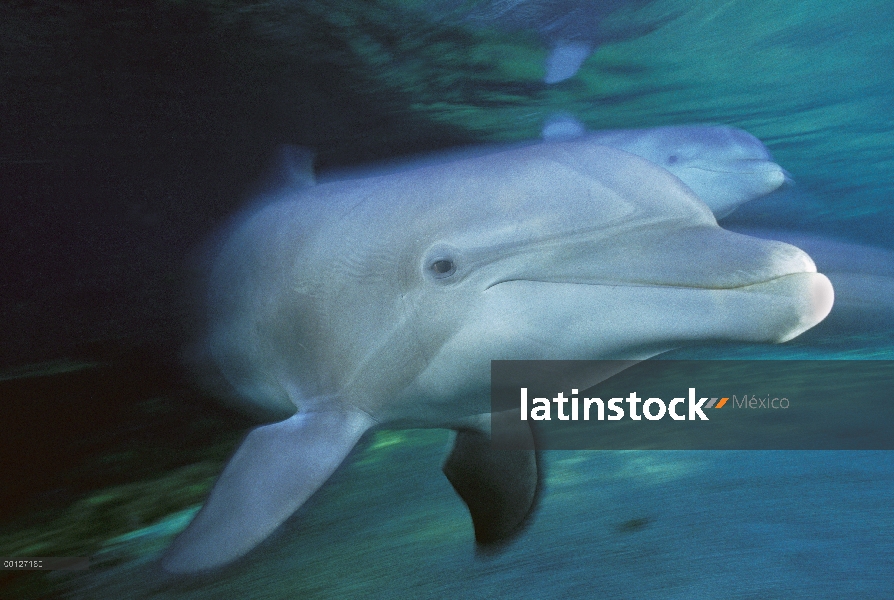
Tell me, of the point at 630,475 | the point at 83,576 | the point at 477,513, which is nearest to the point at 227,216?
the point at 83,576

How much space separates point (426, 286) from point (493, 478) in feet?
3.79

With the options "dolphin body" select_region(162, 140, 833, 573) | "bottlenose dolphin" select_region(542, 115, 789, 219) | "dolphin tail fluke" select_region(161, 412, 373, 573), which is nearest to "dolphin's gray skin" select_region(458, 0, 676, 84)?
"bottlenose dolphin" select_region(542, 115, 789, 219)

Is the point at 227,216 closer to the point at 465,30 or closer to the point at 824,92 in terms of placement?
the point at 465,30

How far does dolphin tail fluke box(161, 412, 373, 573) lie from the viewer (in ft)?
5.81

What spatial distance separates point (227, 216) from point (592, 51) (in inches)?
93.2

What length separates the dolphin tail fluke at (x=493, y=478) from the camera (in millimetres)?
2516

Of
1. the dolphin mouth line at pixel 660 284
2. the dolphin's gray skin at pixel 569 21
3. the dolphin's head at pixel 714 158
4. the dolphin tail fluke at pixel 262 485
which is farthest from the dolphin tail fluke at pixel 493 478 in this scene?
the dolphin's head at pixel 714 158

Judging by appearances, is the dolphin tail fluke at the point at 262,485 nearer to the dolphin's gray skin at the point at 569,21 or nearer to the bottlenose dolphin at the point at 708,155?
the dolphin's gray skin at the point at 569,21

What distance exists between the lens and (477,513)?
98.0 inches

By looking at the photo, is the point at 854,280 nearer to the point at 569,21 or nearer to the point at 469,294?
the point at 569,21

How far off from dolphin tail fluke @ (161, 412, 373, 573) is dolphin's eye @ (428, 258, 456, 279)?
0.58 m

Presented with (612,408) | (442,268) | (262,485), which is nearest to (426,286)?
(442,268)

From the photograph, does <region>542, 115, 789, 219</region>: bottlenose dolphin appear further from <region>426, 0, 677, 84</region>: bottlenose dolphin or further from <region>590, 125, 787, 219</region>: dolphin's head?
<region>426, 0, 677, 84</region>: bottlenose dolphin

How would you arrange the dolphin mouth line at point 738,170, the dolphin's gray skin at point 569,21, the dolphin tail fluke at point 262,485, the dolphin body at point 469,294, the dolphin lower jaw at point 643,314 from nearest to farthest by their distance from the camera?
the dolphin lower jaw at point 643,314 → the dolphin body at point 469,294 → the dolphin tail fluke at point 262,485 → the dolphin's gray skin at point 569,21 → the dolphin mouth line at point 738,170
